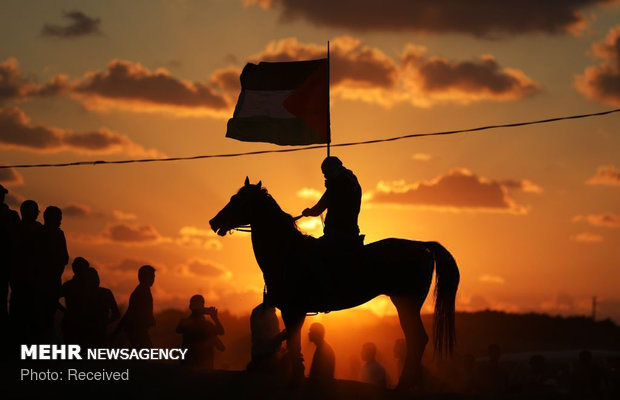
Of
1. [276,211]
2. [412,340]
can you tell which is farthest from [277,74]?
[412,340]

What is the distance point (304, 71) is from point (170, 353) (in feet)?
21.4

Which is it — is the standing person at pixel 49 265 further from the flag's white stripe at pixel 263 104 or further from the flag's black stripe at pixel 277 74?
the flag's black stripe at pixel 277 74

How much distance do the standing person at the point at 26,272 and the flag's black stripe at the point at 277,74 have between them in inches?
227

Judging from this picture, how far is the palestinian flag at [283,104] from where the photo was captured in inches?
894

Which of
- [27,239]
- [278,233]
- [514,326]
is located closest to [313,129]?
[278,233]

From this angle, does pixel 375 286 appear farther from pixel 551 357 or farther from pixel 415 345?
pixel 551 357

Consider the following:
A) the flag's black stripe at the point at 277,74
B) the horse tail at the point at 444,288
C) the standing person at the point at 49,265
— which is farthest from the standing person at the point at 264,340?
the flag's black stripe at the point at 277,74

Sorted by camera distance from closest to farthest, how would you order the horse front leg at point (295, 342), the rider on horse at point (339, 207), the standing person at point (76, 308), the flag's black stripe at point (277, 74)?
the horse front leg at point (295, 342) → the rider on horse at point (339, 207) → the standing person at point (76, 308) → the flag's black stripe at point (277, 74)

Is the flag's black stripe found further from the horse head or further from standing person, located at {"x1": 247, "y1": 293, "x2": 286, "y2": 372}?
standing person, located at {"x1": 247, "y1": 293, "x2": 286, "y2": 372}

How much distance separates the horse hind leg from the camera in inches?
710

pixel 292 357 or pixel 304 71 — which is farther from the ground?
pixel 304 71

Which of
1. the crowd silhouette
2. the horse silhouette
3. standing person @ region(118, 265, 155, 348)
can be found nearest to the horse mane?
the horse silhouette

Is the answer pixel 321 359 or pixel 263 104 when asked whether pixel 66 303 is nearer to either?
pixel 321 359

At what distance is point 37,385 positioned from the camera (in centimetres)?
1748
